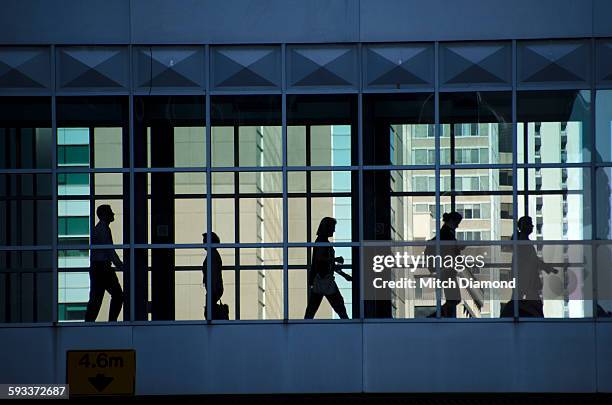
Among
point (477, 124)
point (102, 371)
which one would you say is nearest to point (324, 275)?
point (477, 124)

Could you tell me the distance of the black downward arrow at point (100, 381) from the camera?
55.2ft

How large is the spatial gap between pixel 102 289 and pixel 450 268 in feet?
13.3

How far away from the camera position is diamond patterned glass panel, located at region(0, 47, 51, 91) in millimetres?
17016

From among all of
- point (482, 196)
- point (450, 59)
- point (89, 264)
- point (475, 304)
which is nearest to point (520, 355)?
point (475, 304)

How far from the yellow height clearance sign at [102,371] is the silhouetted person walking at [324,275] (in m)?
2.15

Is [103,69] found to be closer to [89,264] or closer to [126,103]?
[126,103]

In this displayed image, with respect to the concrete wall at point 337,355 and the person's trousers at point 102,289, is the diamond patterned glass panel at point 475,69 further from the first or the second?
the person's trousers at point 102,289

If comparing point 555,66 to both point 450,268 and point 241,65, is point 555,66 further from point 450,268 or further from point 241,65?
point 241,65

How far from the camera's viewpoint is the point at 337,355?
16875 millimetres

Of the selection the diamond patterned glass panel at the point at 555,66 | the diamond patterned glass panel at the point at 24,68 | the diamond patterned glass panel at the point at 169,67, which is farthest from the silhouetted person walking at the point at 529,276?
the diamond patterned glass panel at the point at 24,68

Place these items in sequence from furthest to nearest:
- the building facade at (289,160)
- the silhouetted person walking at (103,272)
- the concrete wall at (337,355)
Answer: the silhouetted person walking at (103,272), the building facade at (289,160), the concrete wall at (337,355)

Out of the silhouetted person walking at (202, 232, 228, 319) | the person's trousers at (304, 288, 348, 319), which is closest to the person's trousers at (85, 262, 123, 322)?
the silhouetted person walking at (202, 232, 228, 319)

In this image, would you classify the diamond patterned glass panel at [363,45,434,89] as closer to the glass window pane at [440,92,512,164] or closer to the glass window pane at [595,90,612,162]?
the glass window pane at [440,92,512,164]

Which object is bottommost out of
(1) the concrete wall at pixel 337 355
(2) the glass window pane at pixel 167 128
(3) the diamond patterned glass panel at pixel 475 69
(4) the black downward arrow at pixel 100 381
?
(4) the black downward arrow at pixel 100 381
